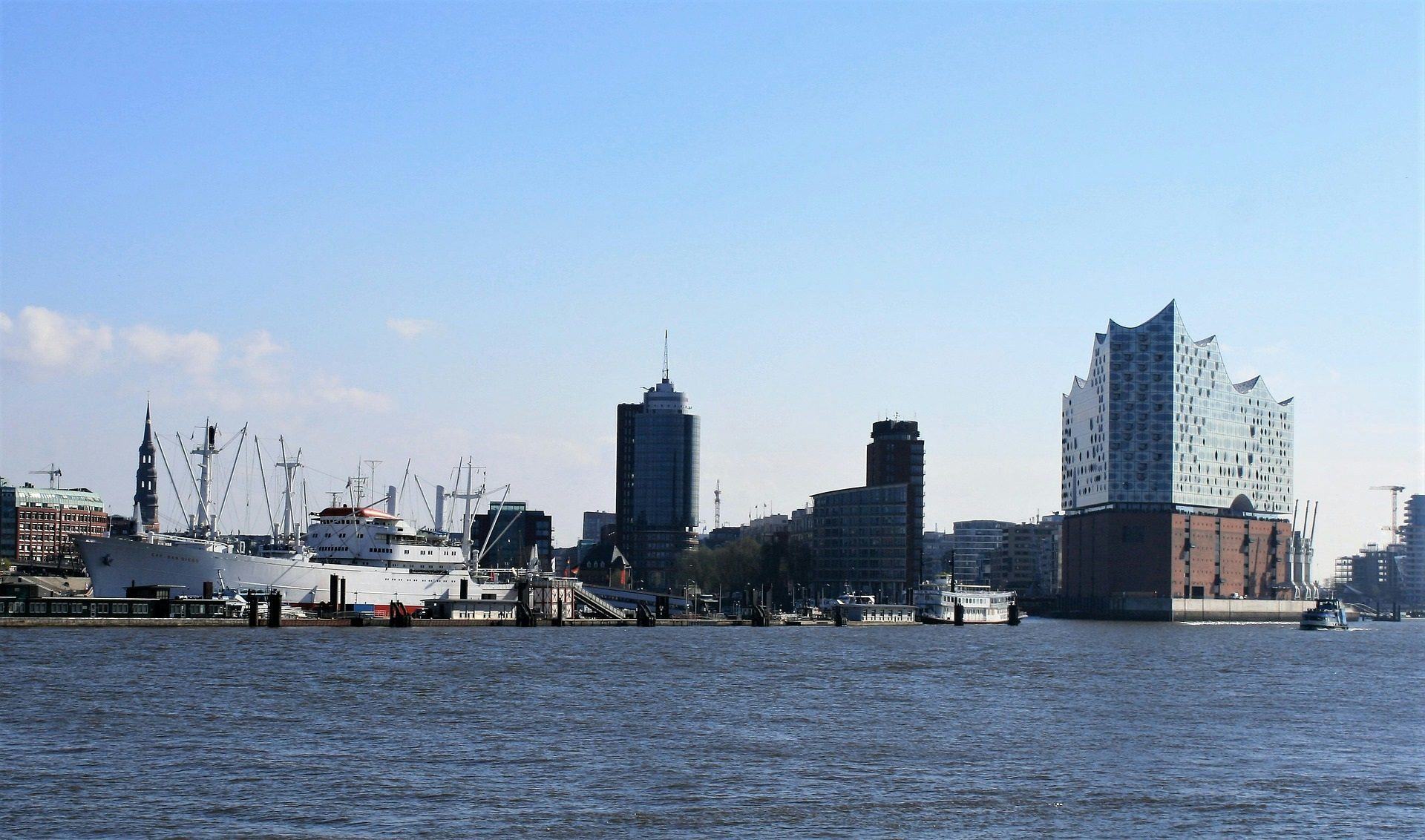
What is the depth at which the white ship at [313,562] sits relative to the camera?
136750mm

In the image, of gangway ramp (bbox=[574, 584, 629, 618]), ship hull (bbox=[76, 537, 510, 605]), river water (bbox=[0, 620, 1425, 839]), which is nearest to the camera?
river water (bbox=[0, 620, 1425, 839])

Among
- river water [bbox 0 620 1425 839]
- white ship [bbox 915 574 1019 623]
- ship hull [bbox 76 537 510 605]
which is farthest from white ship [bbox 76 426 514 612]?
white ship [bbox 915 574 1019 623]

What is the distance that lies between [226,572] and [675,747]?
97.9 m

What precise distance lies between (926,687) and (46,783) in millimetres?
46325

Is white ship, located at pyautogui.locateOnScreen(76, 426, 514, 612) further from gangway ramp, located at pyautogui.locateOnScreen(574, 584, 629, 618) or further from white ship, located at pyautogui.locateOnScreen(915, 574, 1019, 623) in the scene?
white ship, located at pyautogui.locateOnScreen(915, 574, 1019, 623)

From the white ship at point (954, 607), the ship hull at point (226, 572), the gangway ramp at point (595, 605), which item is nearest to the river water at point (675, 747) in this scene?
the ship hull at point (226, 572)

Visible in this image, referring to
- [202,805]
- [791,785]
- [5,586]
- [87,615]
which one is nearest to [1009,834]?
[791,785]

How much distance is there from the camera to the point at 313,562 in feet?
479

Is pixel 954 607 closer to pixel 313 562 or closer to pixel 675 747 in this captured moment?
pixel 313 562

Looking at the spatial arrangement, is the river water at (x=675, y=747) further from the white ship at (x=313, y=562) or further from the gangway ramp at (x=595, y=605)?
the gangway ramp at (x=595, y=605)

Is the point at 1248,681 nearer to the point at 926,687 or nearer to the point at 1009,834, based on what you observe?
the point at 926,687

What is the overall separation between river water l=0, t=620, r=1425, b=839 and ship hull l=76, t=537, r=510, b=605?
136 ft

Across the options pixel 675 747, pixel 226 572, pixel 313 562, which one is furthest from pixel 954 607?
pixel 675 747

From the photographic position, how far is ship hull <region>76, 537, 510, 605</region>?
5374 inches
